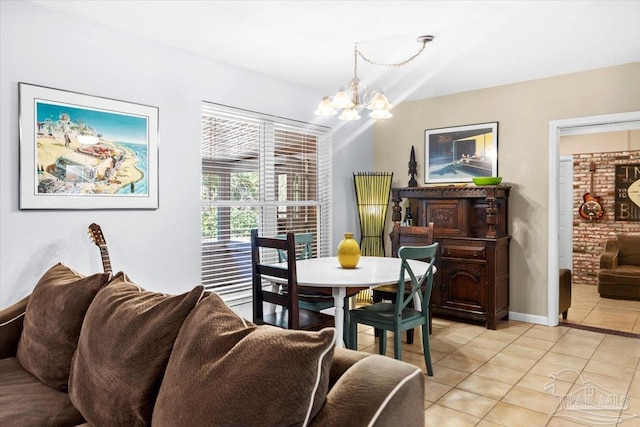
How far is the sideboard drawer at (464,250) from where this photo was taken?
438 cm

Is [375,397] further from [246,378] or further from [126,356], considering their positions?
[126,356]

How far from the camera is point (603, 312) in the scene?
5.12 m

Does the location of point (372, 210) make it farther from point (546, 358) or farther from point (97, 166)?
point (97, 166)

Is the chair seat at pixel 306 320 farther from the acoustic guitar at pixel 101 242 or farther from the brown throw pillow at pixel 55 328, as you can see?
the brown throw pillow at pixel 55 328

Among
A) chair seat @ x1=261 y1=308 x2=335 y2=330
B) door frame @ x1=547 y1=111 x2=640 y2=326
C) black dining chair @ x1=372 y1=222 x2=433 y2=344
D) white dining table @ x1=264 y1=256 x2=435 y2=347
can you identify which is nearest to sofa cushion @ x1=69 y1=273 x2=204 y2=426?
white dining table @ x1=264 y1=256 x2=435 y2=347

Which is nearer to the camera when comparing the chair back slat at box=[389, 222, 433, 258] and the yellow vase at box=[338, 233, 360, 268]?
the yellow vase at box=[338, 233, 360, 268]

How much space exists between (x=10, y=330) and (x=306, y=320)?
5.50 ft

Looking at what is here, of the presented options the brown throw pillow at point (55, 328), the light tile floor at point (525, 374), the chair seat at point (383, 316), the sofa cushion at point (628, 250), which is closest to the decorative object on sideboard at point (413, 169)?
the light tile floor at point (525, 374)

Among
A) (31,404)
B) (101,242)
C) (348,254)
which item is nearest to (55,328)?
(31,404)

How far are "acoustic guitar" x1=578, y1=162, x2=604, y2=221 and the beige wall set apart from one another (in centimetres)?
291

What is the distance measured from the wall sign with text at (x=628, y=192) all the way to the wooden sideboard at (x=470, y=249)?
9.87 ft

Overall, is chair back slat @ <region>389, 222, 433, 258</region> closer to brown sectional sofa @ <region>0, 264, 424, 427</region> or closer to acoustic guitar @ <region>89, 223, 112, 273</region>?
acoustic guitar @ <region>89, 223, 112, 273</region>

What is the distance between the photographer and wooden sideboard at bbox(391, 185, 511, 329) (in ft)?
14.3

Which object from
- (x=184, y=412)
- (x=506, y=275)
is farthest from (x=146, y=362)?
(x=506, y=275)
